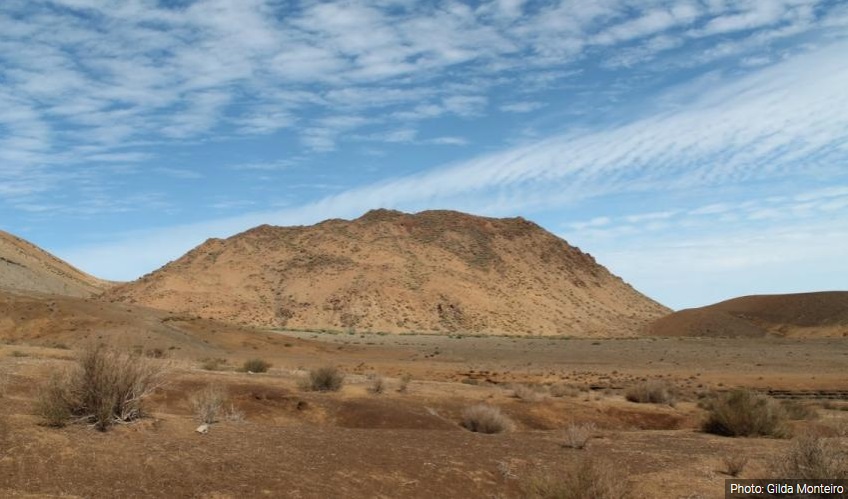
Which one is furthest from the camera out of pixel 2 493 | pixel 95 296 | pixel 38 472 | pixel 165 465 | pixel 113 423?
pixel 95 296

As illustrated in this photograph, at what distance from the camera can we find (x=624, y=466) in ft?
37.8

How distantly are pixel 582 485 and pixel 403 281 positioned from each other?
3532 inches

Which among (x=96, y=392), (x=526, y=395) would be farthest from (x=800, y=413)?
(x=96, y=392)

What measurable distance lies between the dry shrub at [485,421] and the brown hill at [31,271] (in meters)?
61.2

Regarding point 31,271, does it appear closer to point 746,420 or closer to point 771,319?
point 746,420

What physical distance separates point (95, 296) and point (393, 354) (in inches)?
2451

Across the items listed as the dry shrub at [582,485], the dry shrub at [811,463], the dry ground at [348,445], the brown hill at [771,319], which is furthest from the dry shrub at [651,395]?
the brown hill at [771,319]

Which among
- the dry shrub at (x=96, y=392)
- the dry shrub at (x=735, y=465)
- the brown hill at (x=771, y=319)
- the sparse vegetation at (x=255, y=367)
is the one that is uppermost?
the brown hill at (x=771, y=319)

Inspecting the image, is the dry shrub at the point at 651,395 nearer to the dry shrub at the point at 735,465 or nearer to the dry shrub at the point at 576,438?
the dry shrub at the point at 576,438

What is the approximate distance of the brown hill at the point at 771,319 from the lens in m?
85.3

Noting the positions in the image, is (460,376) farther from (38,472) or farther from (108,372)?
(38,472)

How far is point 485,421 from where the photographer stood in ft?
52.4

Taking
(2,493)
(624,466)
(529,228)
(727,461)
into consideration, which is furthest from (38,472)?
(529,228)

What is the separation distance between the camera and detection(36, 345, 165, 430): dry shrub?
32.7 feet
